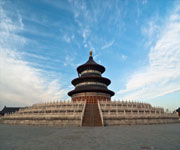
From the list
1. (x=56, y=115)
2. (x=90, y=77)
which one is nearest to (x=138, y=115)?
(x=56, y=115)

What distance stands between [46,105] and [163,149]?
1039 inches

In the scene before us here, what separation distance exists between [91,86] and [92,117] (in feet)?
64.9

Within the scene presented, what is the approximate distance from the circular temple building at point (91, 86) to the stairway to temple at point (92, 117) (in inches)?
494

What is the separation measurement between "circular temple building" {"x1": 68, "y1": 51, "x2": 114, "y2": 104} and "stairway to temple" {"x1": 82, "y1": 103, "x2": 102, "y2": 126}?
12.5 metres

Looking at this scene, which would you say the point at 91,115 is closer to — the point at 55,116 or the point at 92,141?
the point at 55,116

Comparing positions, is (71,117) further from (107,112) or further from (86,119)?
(107,112)

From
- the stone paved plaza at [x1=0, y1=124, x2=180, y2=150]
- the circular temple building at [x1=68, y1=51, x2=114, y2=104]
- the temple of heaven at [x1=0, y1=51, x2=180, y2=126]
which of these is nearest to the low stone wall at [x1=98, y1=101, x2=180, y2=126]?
the temple of heaven at [x1=0, y1=51, x2=180, y2=126]

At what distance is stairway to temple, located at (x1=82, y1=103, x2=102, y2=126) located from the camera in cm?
2069

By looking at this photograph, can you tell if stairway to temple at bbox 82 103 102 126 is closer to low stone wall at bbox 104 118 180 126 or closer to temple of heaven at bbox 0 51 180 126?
temple of heaven at bbox 0 51 180 126

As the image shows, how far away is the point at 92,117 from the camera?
22.5 m

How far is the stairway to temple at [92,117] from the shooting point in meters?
20.7

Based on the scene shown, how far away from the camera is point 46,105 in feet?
96.6

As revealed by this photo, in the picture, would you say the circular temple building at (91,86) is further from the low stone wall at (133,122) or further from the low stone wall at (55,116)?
the low stone wall at (133,122)

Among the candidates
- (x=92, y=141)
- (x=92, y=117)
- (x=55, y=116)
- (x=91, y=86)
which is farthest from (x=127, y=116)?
(x=91, y=86)
